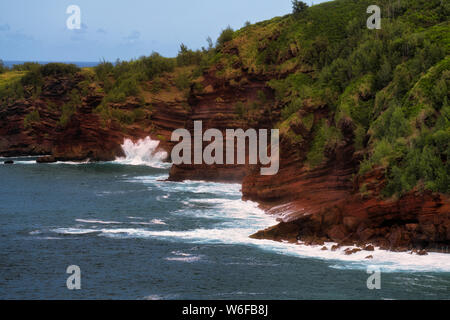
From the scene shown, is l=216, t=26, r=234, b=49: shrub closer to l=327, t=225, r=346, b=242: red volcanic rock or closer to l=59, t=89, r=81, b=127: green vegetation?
l=59, t=89, r=81, b=127: green vegetation

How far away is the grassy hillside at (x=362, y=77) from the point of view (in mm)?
42531

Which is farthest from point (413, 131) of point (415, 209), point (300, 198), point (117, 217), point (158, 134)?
point (158, 134)

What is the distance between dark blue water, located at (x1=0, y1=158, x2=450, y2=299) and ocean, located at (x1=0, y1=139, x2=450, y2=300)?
0.05 meters

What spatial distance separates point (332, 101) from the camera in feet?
190

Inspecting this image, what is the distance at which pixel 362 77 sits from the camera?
184 feet

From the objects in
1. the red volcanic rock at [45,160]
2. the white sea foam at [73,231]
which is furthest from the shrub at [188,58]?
the white sea foam at [73,231]

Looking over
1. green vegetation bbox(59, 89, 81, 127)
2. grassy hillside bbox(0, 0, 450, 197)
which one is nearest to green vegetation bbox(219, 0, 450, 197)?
grassy hillside bbox(0, 0, 450, 197)

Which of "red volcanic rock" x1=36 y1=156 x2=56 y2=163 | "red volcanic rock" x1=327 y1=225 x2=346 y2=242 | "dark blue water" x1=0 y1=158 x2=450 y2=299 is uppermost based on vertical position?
"red volcanic rock" x1=36 y1=156 x2=56 y2=163

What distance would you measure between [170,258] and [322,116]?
2404 centimetres

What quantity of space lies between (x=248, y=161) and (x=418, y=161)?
3307 cm

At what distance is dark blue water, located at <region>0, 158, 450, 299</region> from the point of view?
3219 cm

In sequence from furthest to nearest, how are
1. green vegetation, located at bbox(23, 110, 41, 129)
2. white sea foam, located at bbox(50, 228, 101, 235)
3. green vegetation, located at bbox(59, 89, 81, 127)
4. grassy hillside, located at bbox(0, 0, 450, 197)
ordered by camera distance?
green vegetation, located at bbox(23, 110, 41, 129) < green vegetation, located at bbox(59, 89, 81, 127) < white sea foam, located at bbox(50, 228, 101, 235) < grassy hillside, located at bbox(0, 0, 450, 197)

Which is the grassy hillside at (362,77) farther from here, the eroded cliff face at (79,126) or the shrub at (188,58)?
the shrub at (188,58)

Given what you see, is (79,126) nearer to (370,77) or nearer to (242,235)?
(370,77)
